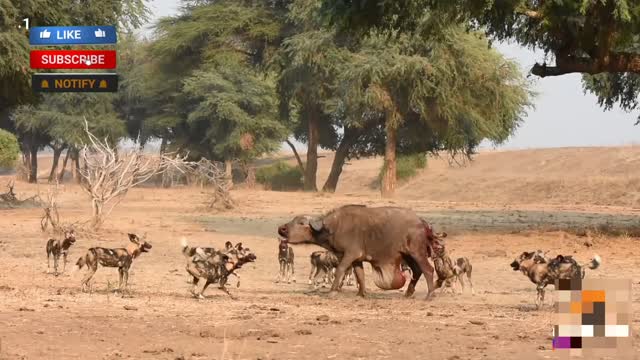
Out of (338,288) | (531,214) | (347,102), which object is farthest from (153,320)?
Result: (347,102)

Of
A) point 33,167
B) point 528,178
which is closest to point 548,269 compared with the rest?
point 528,178

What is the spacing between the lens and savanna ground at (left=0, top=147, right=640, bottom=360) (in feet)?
37.8

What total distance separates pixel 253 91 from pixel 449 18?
1545 inches

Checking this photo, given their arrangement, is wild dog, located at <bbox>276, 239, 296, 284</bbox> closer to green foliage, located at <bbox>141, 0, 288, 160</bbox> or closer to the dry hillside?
the dry hillside

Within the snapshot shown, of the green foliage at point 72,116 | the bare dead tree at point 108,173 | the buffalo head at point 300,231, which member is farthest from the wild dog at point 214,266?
the green foliage at point 72,116

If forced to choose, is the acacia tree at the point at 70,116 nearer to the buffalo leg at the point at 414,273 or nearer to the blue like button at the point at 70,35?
the blue like button at the point at 70,35

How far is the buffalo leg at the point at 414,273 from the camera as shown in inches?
650

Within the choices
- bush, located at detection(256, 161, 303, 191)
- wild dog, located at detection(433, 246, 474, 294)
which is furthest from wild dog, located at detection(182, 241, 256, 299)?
bush, located at detection(256, 161, 303, 191)

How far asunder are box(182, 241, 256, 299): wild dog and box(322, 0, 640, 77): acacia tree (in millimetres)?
9769

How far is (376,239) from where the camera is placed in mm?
16656

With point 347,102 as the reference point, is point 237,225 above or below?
below

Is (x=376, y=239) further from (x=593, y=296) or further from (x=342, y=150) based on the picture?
(x=342, y=150)

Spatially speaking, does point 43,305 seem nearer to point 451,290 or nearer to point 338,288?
point 338,288

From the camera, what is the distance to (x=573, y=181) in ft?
228
